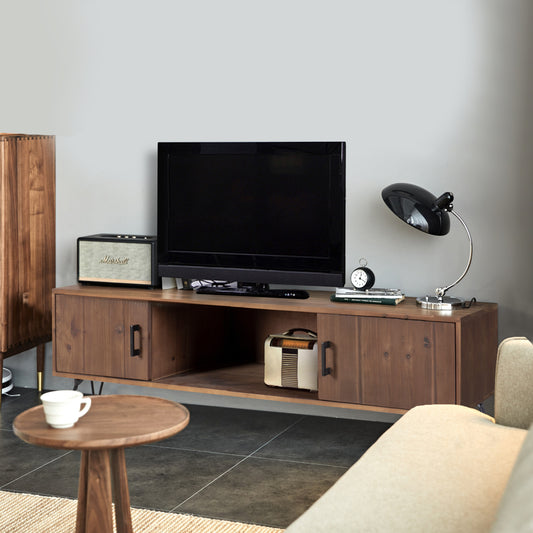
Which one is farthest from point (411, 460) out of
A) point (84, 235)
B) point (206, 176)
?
point (84, 235)

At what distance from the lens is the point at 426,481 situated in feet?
5.04

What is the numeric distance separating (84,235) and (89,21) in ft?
3.39

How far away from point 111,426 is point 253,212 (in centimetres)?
175

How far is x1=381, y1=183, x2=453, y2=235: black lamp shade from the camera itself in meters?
3.13

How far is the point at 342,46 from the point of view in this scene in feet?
11.6

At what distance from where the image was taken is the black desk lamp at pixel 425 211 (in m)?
3.12

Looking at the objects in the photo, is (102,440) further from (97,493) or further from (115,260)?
(115,260)

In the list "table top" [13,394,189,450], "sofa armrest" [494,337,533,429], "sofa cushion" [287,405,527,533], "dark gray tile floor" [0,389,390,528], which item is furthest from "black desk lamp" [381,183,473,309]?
"table top" [13,394,189,450]

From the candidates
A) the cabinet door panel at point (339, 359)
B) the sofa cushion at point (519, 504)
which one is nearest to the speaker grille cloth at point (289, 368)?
the cabinet door panel at point (339, 359)

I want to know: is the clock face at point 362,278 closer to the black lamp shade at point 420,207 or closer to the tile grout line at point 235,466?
the black lamp shade at point 420,207

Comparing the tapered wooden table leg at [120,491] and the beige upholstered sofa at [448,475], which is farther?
the tapered wooden table leg at [120,491]

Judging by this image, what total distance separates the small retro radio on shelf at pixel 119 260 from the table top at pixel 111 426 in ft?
5.05

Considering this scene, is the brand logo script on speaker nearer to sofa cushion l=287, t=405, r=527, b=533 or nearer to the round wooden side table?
the round wooden side table

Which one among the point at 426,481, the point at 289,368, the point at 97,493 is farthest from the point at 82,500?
the point at 289,368
